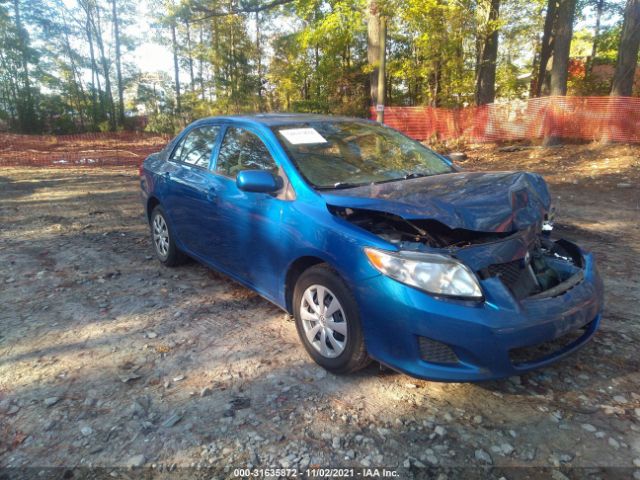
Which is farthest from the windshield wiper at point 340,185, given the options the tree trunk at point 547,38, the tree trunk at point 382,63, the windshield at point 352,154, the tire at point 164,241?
the tree trunk at point 547,38

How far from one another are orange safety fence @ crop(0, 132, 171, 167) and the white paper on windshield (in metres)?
13.0

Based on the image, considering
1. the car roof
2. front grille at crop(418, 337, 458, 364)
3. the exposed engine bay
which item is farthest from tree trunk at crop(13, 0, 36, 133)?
front grille at crop(418, 337, 458, 364)

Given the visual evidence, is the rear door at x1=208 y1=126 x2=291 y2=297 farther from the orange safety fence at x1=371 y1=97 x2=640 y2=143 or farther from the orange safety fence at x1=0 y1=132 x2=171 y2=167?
the orange safety fence at x1=0 y1=132 x2=171 y2=167

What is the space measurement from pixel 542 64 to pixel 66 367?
70.9 feet

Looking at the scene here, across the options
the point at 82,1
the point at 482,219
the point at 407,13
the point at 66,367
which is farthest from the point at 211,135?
the point at 82,1

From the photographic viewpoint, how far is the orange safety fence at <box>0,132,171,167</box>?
50.2ft

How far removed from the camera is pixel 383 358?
2502mm

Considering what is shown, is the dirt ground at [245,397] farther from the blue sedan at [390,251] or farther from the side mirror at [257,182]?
the side mirror at [257,182]

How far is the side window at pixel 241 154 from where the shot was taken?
3451 millimetres

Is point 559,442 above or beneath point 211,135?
beneath

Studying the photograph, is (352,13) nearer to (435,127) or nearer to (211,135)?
(435,127)

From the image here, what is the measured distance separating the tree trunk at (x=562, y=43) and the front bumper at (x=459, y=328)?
42.6 feet

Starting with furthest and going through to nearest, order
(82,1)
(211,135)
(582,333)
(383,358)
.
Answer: (82,1) → (211,135) → (582,333) → (383,358)

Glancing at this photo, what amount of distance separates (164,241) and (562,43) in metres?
13.2
